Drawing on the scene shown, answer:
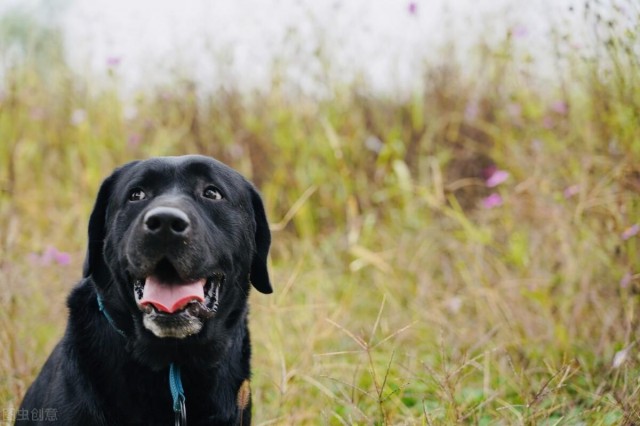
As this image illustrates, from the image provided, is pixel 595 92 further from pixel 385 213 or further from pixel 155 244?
pixel 155 244

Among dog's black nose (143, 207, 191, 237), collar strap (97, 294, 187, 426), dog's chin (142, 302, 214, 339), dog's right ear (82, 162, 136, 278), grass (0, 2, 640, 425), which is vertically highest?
dog's black nose (143, 207, 191, 237)

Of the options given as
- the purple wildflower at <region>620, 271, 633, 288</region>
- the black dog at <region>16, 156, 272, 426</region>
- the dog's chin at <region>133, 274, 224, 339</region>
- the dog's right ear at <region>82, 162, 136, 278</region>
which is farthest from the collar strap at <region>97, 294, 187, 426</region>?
the purple wildflower at <region>620, 271, 633, 288</region>

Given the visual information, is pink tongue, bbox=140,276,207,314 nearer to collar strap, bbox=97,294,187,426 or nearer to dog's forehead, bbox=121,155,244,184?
collar strap, bbox=97,294,187,426

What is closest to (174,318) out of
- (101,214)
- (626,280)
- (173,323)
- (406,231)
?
(173,323)

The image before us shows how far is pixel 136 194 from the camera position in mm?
2523

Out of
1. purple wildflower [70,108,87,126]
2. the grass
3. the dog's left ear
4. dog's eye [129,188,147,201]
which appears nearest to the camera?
dog's eye [129,188,147,201]

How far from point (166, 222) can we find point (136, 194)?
39 cm

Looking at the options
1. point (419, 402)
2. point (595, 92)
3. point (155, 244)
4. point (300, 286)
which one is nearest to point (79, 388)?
point (155, 244)

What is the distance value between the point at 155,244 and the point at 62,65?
15.0ft

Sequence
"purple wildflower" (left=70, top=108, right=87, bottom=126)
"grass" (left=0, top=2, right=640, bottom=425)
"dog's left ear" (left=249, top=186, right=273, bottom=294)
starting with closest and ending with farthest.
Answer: "dog's left ear" (left=249, top=186, right=273, bottom=294) < "grass" (left=0, top=2, right=640, bottom=425) < "purple wildflower" (left=70, top=108, right=87, bottom=126)

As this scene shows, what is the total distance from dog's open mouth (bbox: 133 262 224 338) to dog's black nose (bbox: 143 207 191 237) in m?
0.17

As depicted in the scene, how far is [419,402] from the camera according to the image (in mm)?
3254

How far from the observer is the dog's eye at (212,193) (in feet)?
8.44

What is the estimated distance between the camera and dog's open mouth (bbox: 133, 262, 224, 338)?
7.27 feet
